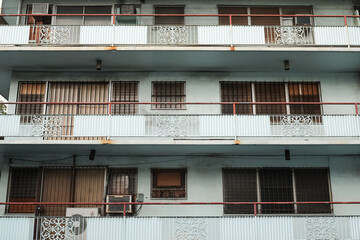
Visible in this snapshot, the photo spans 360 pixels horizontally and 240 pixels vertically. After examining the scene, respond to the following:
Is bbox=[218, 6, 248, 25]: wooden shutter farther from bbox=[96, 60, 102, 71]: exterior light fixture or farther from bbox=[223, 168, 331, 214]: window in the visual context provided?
bbox=[223, 168, 331, 214]: window

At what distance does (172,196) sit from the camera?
1339cm

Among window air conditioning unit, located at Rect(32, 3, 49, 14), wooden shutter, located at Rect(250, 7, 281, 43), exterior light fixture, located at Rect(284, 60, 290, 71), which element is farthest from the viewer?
wooden shutter, located at Rect(250, 7, 281, 43)

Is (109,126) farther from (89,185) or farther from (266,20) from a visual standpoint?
(266,20)

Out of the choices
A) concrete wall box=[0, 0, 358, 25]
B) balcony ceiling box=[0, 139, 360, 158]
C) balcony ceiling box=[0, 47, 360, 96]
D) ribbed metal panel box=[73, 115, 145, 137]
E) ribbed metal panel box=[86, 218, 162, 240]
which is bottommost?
ribbed metal panel box=[86, 218, 162, 240]

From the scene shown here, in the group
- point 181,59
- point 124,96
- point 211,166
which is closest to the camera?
point 211,166

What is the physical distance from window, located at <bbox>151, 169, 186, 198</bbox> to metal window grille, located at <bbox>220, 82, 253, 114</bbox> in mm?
3121

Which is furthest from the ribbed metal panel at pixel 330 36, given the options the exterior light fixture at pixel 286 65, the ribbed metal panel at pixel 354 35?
the exterior light fixture at pixel 286 65

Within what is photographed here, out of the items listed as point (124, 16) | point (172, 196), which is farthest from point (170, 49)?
point (172, 196)

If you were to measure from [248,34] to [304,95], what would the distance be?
329 centimetres

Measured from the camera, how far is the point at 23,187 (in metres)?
13.6

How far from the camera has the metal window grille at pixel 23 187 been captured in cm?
1336

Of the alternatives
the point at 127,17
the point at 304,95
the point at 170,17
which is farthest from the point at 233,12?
the point at 304,95

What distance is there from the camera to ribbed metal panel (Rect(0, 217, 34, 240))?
10.9 m

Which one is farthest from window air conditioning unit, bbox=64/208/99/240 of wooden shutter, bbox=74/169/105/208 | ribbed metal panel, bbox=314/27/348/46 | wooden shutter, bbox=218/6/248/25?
ribbed metal panel, bbox=314/27/348/46
